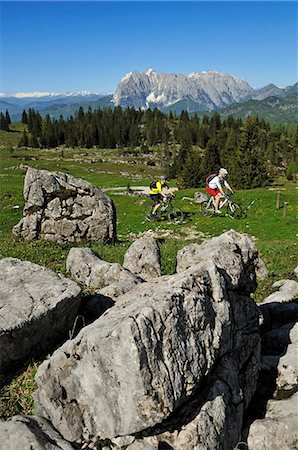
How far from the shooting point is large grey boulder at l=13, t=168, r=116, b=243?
24250 mm

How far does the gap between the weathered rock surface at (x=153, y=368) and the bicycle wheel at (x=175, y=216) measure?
2783 cm

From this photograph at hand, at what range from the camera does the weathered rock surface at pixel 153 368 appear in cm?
630

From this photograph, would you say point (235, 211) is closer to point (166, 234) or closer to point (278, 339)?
point (166, 234)

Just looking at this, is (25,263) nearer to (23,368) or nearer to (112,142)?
(23,368)

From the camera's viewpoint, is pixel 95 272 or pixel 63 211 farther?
pixel 63 211

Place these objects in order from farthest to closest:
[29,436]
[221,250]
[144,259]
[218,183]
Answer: [218,183], [144,259], [221,250], [29,436]

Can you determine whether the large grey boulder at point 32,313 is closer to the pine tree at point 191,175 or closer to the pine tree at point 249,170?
the pine tree at point 249,170

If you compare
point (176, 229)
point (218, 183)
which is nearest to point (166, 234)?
point (176, 229)

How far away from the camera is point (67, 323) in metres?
9.34

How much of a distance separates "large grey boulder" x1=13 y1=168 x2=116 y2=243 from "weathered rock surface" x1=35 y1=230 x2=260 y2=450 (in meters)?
16.9

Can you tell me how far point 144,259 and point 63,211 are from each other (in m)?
8.63

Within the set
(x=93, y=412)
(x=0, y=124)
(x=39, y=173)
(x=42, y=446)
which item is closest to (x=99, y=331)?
(x=93, y=412)

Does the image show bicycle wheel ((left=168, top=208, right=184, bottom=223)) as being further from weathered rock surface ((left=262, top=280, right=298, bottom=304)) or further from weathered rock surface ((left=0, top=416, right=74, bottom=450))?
weathered rock surface ((left=0, top=416, right=74, bottom=450))

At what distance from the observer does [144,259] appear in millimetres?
18016
